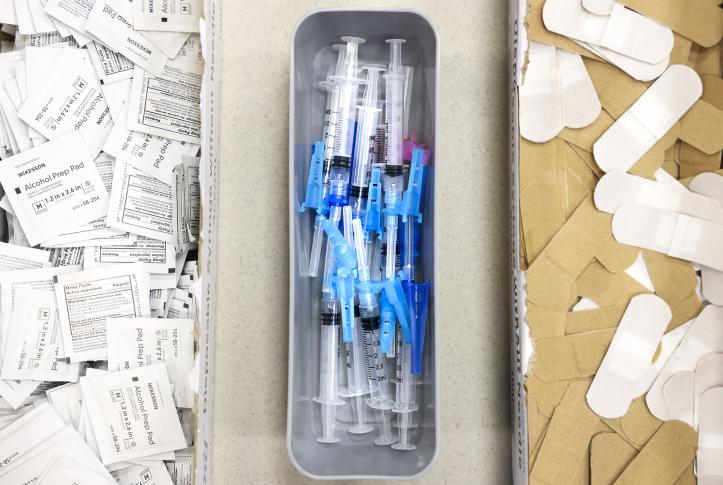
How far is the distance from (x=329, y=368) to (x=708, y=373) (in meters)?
0.64

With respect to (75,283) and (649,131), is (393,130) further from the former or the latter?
(75,283)

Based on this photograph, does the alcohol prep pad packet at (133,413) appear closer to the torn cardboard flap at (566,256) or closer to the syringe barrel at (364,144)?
the syringe barrel at (364,144)

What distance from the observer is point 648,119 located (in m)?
1.01

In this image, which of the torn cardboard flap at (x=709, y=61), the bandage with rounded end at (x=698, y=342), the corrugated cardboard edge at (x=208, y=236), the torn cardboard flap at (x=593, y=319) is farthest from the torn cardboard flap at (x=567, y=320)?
the corrugated cardboard edge at (x=208, y=236)

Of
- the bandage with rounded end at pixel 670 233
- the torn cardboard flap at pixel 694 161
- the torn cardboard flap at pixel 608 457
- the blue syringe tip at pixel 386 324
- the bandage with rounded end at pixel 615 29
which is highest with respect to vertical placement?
the bandage with rounded end at pixel 615 29

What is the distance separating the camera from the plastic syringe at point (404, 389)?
3.30 feet

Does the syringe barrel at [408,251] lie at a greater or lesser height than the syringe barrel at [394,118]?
lesser

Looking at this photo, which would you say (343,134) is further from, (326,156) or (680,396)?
(680,396)

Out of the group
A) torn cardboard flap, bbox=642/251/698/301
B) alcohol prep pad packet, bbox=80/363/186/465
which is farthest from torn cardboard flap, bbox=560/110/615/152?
alcohol prep pad packet, bbox=80/363/186/465

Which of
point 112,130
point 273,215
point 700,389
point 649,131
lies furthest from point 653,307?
point 112,130

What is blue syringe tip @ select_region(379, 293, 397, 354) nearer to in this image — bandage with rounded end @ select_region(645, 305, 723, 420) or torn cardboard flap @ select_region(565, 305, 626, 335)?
torn cardboard flap @ select_region(565, 305, 626, 335)

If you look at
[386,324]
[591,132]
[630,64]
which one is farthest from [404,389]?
[630,64]

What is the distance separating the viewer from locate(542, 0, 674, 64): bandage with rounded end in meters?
1.00

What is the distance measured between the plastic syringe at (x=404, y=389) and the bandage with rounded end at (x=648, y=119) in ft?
1.51
